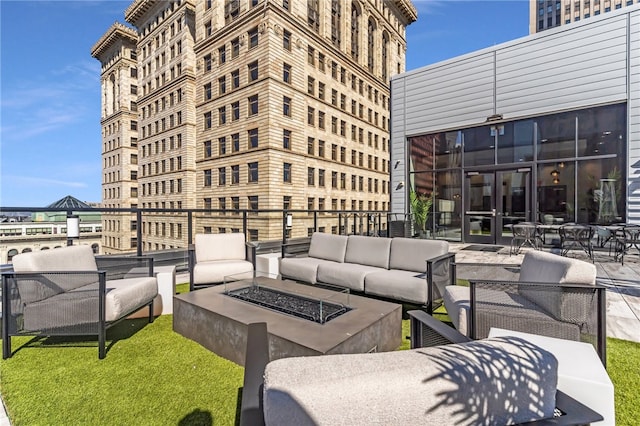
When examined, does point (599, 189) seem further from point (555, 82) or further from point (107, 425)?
point (107, 425)

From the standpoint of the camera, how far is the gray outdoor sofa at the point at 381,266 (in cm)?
358

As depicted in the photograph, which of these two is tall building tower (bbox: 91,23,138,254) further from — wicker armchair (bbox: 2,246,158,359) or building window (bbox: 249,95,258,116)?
wicker armchair (bbox: 2,246,158,359)

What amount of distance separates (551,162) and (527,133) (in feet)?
3.16

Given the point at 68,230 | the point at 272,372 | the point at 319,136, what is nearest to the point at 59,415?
the point at 272,372

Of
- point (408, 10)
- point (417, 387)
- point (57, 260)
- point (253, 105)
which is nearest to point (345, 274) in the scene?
point (57, 260)

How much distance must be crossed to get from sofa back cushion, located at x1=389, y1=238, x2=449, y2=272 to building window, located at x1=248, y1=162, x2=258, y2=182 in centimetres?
1943

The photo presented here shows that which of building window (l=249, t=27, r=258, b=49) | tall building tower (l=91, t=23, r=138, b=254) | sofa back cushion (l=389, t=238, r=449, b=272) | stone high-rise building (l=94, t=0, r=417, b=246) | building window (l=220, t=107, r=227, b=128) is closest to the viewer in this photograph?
sofa back cushion (l=389, t=238, r=449, b=272)

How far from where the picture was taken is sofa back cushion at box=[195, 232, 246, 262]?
4.88 meters

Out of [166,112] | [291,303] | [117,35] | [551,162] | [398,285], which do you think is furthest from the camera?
[117,35]

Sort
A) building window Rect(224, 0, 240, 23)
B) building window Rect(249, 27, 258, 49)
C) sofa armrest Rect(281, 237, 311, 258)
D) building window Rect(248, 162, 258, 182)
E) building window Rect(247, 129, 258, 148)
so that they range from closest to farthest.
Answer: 1. sofa armrest Rect(281, 237, 311, 258)
2. building window Rect(249, 27, 258, 49)
3. building window Rect(248, 162, 258, 182)
4. building window Rect(247, 129, 258, 148)
5. building window Rect(224, 0, 240, 23)

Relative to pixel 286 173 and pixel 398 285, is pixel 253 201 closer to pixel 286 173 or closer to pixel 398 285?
pixel 286 173

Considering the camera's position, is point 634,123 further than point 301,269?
Yes

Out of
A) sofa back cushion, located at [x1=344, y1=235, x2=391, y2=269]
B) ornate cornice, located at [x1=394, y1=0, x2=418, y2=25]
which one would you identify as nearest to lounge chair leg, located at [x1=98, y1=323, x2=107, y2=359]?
sofa back cushion, located at [x1=344, y1=235, x2=391, y2=269]

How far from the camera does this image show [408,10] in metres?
35.7
